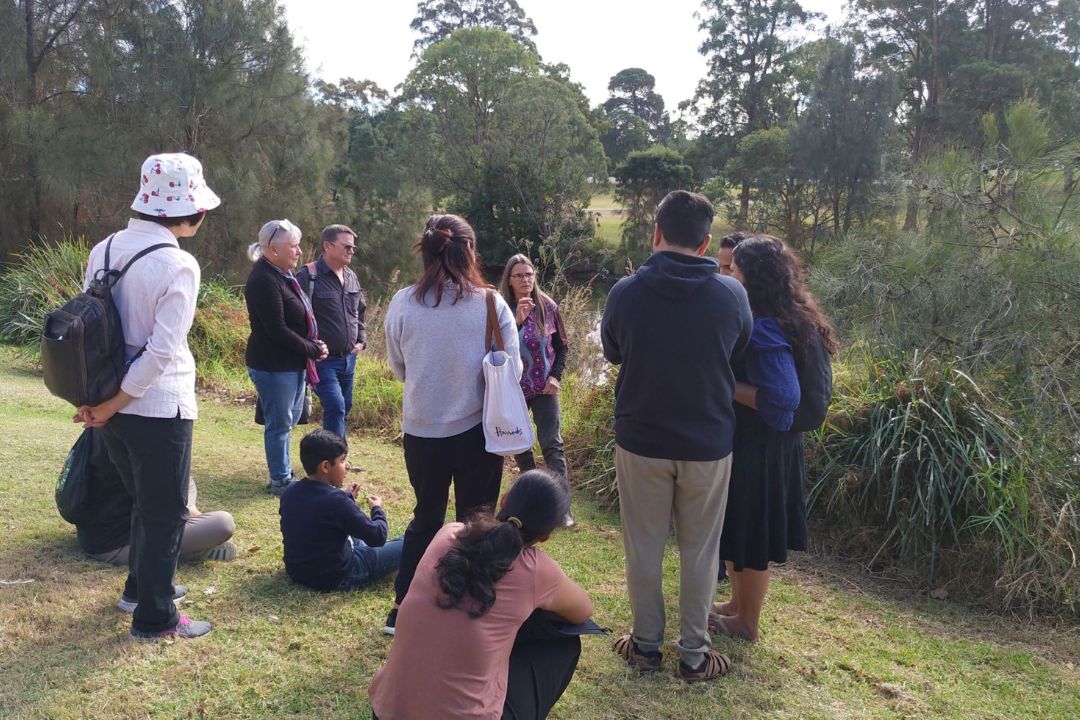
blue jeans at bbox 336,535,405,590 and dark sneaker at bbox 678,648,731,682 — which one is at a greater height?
blue jeans at bbox 336,535,405,590

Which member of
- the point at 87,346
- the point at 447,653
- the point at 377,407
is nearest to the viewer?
the point at 447,653

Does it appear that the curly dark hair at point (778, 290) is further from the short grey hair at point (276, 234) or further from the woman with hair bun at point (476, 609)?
the short grey hair at point (276, 234)

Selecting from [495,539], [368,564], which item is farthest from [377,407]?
[495,539]

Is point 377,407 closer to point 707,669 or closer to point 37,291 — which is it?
point 707,669

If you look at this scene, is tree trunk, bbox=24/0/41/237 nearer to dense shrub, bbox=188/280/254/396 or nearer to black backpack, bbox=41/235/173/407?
dense shrub, bbox=188/280/254/396

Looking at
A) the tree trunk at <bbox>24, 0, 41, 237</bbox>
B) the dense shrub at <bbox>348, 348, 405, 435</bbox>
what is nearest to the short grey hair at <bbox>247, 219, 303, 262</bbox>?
the dense shrub at <bbox>348, 348, 405, 435</bbox>

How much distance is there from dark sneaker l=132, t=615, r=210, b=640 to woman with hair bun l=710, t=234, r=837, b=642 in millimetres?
2070

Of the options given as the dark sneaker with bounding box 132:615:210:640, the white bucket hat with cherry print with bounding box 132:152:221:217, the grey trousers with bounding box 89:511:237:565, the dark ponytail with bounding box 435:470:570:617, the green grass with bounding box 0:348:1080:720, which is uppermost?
the white bucket hat with cherry print with bounding box 132:152:221:217

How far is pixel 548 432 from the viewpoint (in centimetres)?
521

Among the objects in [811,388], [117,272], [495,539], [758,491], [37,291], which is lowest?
[758,491]

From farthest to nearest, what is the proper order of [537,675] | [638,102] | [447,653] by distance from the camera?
[638,102] < [537,675] < [447,653]

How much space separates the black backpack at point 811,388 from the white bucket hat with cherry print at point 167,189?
7.28 feet

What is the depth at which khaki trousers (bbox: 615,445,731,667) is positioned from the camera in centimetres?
294

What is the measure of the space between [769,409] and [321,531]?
1.96 metres
